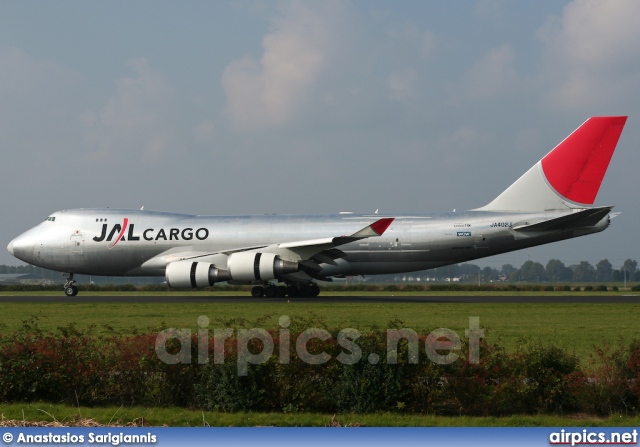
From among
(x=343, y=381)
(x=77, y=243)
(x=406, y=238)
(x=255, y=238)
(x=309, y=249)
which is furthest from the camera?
(x=77, y=243)

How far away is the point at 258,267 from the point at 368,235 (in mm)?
5120

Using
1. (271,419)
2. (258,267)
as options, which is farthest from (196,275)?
(271,419)

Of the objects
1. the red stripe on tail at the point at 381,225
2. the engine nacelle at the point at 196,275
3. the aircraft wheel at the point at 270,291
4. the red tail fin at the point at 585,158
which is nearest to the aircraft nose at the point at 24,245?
the engine nacelle at the point at 196,275

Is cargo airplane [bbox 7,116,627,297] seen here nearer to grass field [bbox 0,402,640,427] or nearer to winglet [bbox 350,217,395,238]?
winglet [bbox 350,217,395,238]

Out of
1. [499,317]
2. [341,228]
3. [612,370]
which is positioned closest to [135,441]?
[612,370]

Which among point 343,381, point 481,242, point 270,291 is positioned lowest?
point 343,381

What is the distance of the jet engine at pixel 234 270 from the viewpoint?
35.7 meters

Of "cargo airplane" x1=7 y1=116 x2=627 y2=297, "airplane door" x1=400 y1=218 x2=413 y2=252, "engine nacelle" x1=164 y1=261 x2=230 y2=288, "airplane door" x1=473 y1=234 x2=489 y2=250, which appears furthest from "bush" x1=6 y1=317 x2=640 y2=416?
"airplane door" x1=400 y1=218 x2=413 y2=252

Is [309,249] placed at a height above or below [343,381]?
above

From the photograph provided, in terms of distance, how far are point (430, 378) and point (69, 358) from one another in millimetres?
5532

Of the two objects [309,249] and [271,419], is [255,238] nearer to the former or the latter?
[309,249]

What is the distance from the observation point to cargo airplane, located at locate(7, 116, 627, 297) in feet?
118

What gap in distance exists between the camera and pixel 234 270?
35844 millimetres

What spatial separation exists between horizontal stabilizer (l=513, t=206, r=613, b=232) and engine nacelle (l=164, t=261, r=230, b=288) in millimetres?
13870
